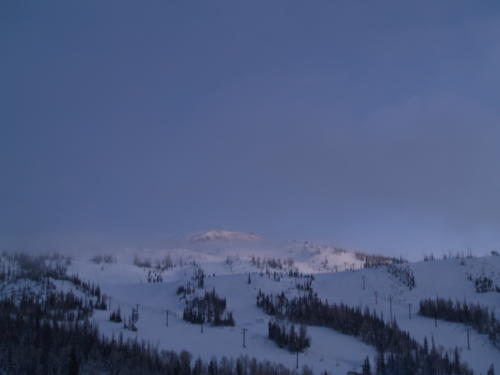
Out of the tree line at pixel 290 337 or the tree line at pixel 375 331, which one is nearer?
the tree line at pixel 375 331

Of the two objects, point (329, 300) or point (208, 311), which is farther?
point (329, 300)

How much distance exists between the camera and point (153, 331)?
13338 cm

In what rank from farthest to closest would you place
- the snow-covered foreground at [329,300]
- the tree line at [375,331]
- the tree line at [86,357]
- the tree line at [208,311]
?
the tree line at [208,311] < the snow-covered foreground at [329,300] < the tree line at [375,331] < the tree line at [86,357]

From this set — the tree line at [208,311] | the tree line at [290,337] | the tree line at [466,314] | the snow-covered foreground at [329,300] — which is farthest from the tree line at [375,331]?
the tree line at [466,314]

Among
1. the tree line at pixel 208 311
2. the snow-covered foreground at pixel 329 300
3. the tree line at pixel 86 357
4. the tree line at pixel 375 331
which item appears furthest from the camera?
the tree line at pixel 208 311

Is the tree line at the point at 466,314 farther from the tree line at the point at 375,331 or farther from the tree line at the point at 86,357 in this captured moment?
the tree line at the point at 86,357

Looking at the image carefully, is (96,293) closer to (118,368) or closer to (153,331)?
(153,331)

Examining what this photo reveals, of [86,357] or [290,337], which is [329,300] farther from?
[86,357]

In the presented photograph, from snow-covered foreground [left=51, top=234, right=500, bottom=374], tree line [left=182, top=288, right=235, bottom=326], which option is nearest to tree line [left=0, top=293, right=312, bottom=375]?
snow-covered foreground [left=51, top=234, right=500, bottom=374]

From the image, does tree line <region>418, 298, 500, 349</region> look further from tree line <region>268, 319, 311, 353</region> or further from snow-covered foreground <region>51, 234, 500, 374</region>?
tree line <region>268, 319, 311, 353</region>

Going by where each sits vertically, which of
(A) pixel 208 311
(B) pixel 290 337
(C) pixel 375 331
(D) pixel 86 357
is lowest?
(D) pixel 86 357

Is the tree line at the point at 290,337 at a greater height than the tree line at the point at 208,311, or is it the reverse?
the tree line at the point at 208,311

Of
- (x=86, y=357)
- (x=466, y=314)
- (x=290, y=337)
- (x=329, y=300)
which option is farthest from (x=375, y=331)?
(x=86, y=357)

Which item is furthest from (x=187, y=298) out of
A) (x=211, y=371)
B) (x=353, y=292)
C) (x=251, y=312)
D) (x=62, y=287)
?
(x=211, y=371)
